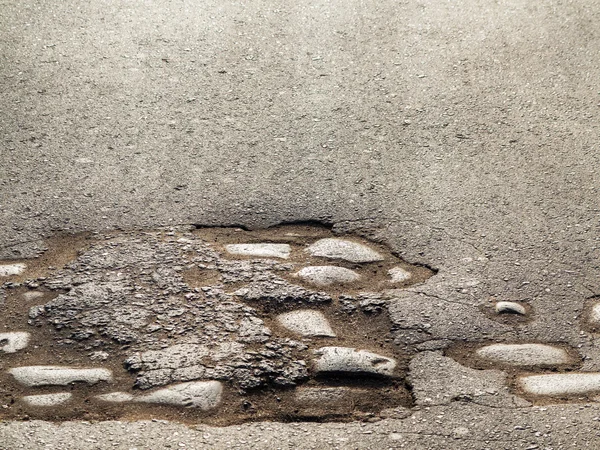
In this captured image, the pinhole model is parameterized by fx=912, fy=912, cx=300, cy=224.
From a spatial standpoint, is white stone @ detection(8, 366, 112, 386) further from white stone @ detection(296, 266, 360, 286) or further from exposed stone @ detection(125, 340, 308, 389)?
Result: white stone @ detection(296, 266, 360, 286)

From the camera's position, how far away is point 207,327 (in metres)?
4.20

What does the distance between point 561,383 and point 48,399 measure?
220 centimetres

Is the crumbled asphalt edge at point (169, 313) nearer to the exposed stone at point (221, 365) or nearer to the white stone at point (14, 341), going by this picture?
the exposed stone at point (221, 365)

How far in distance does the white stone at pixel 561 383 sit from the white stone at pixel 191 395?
4.36 feet

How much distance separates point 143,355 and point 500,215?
7.10ft

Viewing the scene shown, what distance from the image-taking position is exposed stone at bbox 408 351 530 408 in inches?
152

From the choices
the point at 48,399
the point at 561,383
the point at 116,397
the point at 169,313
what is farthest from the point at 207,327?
the point at 561,383

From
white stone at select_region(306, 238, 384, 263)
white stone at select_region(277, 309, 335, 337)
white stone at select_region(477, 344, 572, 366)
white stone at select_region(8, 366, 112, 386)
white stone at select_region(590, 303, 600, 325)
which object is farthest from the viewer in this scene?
white stone at select_region(306, 238, 384, 263)

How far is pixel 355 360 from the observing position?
4.05 m

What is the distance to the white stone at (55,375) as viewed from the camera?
3910 mm

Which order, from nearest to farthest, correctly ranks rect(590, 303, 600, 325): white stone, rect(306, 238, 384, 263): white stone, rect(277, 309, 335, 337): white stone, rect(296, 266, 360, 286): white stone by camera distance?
rect(277, 309, 335, 337): white stone, rect(590, 303, 600, 325): white stone, rect(296, 266, 360, 286): white stone, rect(306, 238, 384, 263): white stone

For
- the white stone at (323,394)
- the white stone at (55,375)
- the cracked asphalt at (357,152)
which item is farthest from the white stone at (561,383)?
the white stone at (55,375)

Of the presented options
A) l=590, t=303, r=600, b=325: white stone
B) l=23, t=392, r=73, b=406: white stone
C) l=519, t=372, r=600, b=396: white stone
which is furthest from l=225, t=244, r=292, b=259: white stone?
l=590, t=303, r=600, b=325: white stone

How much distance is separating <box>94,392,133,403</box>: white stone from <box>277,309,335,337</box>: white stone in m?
0.80
